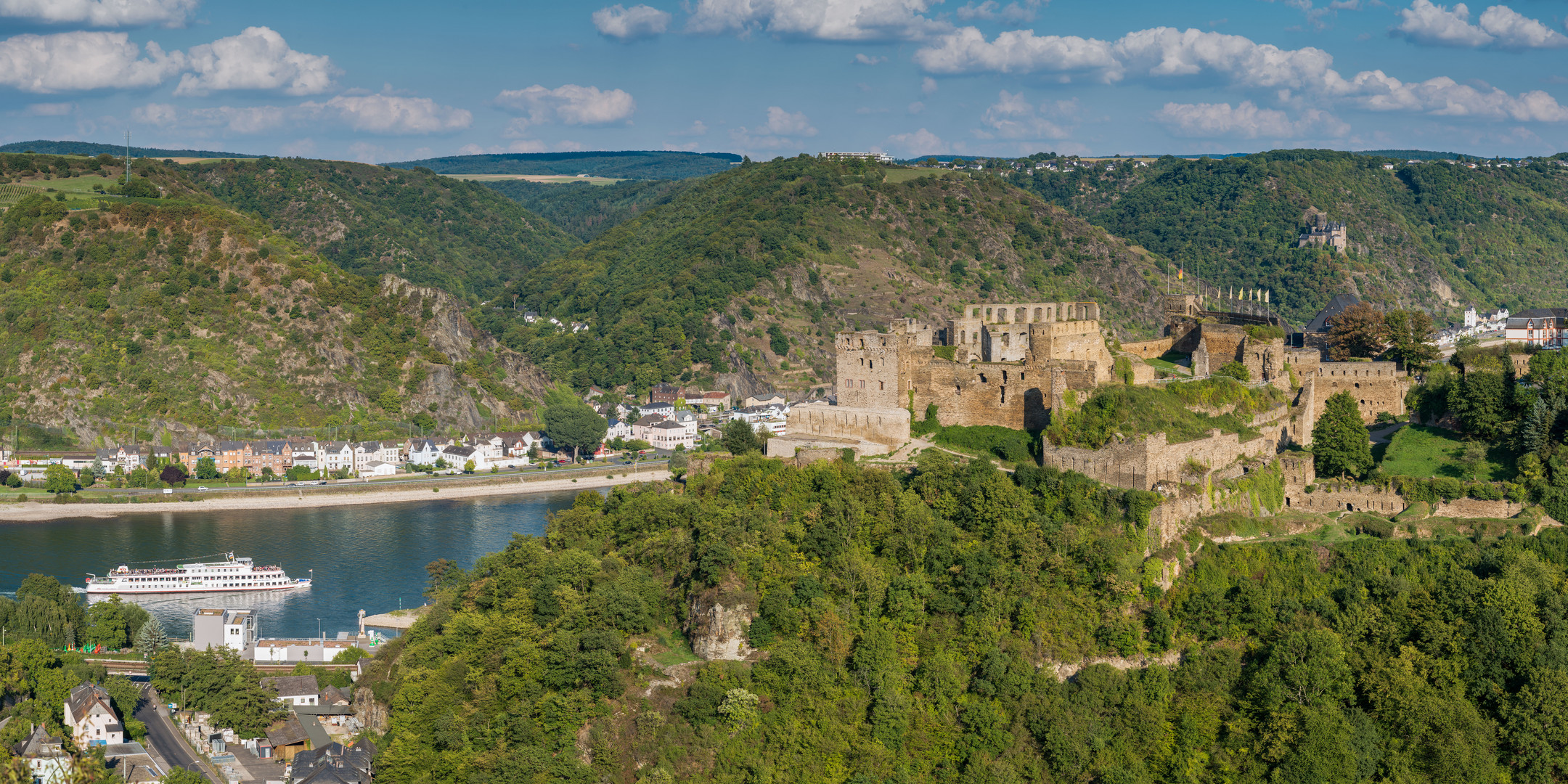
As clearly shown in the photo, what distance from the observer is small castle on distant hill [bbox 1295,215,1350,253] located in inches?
6383

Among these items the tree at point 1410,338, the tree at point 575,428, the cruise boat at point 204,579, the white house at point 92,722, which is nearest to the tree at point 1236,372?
the tree at point 1410,338

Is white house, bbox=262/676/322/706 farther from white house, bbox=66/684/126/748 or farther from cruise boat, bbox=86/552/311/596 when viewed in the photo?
cruise boat, bbox=86/552/311/596

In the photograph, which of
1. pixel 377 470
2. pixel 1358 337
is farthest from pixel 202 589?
pixel 1358 337

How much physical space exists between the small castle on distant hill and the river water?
103m

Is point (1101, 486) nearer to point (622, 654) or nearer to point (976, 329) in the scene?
point (976, 329)

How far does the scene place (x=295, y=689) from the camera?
4944cm

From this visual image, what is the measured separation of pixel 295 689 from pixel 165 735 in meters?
4.68

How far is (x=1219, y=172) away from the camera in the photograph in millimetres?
196750

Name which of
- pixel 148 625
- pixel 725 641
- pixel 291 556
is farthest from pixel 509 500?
pixel 725 641

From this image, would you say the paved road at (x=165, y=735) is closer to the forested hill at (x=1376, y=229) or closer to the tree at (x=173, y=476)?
the tree at (x=173, y=476)

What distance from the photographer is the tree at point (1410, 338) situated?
48438mm

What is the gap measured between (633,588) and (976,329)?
44.6ft

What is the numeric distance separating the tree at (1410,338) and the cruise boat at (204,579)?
47111 mm

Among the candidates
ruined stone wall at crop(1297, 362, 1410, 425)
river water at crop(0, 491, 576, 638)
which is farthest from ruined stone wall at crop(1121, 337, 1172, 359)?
river water at crop(0, 491, 576, 638)
